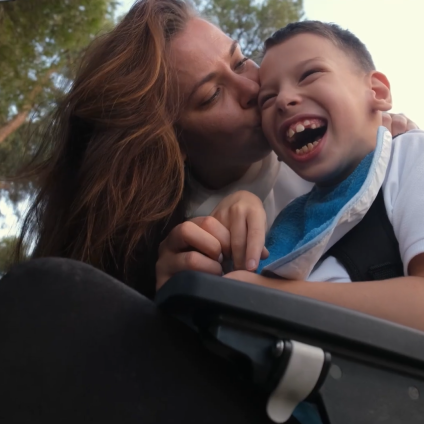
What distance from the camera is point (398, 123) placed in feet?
5.00

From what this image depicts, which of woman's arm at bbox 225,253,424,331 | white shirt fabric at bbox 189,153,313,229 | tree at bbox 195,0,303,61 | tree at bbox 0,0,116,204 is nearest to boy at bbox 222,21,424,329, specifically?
woman's arm at bbox 225,253,424,331

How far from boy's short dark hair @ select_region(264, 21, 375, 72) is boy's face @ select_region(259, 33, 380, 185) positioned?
0.02 meters

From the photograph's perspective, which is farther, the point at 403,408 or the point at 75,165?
the point at 75,165

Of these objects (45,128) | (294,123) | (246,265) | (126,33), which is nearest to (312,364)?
(246,265)

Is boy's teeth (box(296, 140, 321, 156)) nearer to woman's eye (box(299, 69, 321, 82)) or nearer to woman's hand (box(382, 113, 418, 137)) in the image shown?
woman's eye (box(299, 69, 321, 82))

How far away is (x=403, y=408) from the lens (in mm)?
560

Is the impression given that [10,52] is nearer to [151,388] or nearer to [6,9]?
[6,9]

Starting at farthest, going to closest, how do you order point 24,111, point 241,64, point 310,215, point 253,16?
1. point 253,16
2. point 24,111
3. point 241,64
4. point 310,215

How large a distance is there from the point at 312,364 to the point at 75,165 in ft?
3.69

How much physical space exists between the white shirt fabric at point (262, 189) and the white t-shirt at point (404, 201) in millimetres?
522

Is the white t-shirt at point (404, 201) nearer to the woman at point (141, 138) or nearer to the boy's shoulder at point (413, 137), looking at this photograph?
the boy's shoulder at point (413, 137)

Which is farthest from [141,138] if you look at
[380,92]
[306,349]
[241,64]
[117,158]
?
[306,349]

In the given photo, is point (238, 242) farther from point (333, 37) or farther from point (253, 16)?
point (253, 16)

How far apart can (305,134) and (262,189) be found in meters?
0.40
